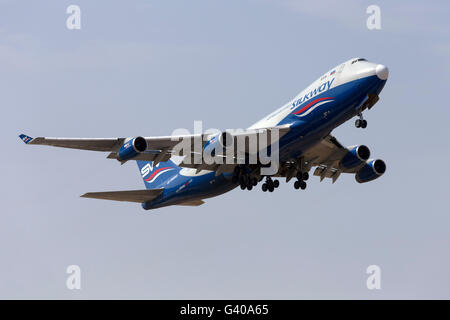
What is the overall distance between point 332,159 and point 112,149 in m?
13.3

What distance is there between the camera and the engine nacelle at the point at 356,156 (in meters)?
50.6

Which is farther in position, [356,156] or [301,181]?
[356,156]

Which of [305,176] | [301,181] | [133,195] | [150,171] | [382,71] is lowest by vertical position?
[133,195]

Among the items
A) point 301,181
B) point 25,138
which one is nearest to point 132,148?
point 25,138

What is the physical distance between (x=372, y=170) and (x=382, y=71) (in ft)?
36.8

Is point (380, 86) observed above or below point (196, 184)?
above

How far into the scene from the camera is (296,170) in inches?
1972

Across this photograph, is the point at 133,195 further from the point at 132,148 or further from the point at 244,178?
the point at 132,148

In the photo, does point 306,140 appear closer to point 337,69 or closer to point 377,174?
point 337,69

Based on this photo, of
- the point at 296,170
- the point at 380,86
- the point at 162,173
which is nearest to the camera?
the point at 380,86

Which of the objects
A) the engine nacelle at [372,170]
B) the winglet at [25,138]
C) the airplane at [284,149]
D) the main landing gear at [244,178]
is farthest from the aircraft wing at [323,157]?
the winglet at [25,138]

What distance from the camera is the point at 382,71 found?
42.7 meters

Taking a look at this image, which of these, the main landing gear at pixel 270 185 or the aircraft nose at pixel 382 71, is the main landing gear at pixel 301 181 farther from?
the aircraft nose at pixel 382 71

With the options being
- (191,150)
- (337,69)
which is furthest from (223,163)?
(337,69)
